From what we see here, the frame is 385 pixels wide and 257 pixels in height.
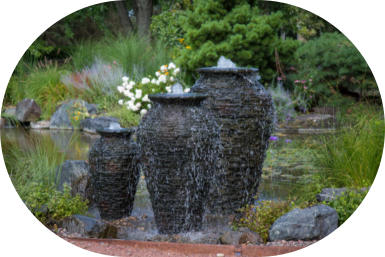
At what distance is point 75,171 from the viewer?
181 inches

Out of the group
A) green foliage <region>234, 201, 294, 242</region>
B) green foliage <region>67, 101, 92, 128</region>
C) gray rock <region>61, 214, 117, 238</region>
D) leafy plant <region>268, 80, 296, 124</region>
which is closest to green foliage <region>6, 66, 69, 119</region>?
green foliage <region>67, 101, 92, 128</region>

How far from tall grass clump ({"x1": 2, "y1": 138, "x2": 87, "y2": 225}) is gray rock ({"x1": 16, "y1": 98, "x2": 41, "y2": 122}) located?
1377 mm

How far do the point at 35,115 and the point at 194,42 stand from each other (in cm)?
272

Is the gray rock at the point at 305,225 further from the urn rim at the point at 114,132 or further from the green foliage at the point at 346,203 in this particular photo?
the urn rim at the point at 114,132

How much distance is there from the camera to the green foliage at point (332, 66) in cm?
485

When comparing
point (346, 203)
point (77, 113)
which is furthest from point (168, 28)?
point (346, 203)

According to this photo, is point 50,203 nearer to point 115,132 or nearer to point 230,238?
point 115,132

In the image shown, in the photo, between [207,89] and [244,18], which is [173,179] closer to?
[207,89]

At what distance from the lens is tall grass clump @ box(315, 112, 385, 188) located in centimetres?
419

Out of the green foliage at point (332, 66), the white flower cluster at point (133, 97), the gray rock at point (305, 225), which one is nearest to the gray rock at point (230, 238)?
the gray rock at point (305, 225)

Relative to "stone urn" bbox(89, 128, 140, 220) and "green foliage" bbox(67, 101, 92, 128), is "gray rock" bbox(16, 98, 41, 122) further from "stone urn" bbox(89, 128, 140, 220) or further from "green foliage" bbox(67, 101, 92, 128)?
"stone urn" bbox(89, 128, 140, 220)

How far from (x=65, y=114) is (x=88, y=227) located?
4.43 m

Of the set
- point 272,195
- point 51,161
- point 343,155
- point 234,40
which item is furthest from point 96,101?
point 343,155

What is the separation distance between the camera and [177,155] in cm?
355
